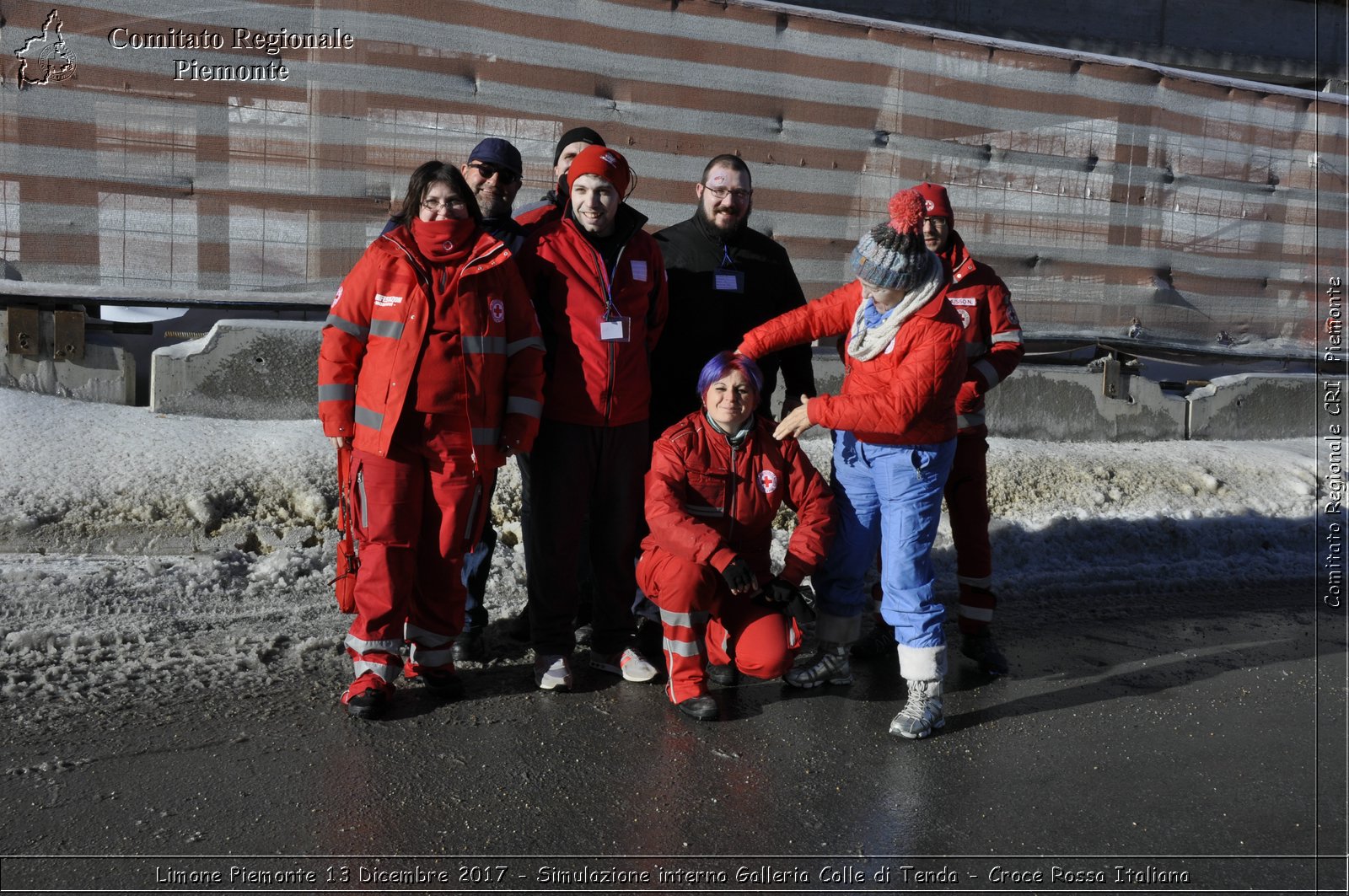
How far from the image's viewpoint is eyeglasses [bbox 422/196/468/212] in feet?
12.6

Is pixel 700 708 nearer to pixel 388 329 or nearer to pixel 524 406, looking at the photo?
pixel 524 406

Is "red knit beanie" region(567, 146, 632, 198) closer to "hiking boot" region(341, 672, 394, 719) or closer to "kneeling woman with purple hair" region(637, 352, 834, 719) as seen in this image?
"kneeling woman with purple hair" region(637, 352, 834, 719)

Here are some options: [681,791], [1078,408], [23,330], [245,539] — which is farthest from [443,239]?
[1078,408]

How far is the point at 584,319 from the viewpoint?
421 centimetres

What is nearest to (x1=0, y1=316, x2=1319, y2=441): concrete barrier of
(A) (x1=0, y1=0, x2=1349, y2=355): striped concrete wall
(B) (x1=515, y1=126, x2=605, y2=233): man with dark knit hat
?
(A) (x1=0, y1=0, x2=1349, y2=355): striped concrete wall

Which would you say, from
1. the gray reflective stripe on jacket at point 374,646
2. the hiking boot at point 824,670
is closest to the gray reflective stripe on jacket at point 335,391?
the gray reflective stripe on jacket at point 374,646

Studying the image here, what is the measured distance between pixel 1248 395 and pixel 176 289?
7889 millimetres

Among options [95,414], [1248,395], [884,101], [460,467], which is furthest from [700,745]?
[1248,395]

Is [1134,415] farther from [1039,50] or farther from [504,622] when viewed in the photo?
[504,622]

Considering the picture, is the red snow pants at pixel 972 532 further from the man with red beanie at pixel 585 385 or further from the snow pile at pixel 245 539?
the man with red beanie at pixel 585 385

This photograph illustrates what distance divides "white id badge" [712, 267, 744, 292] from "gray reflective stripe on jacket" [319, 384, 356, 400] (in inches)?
63.9

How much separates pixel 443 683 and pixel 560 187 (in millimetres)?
1993

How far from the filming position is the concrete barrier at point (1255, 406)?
8.69 metres

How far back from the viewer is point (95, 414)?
587 centimetres
